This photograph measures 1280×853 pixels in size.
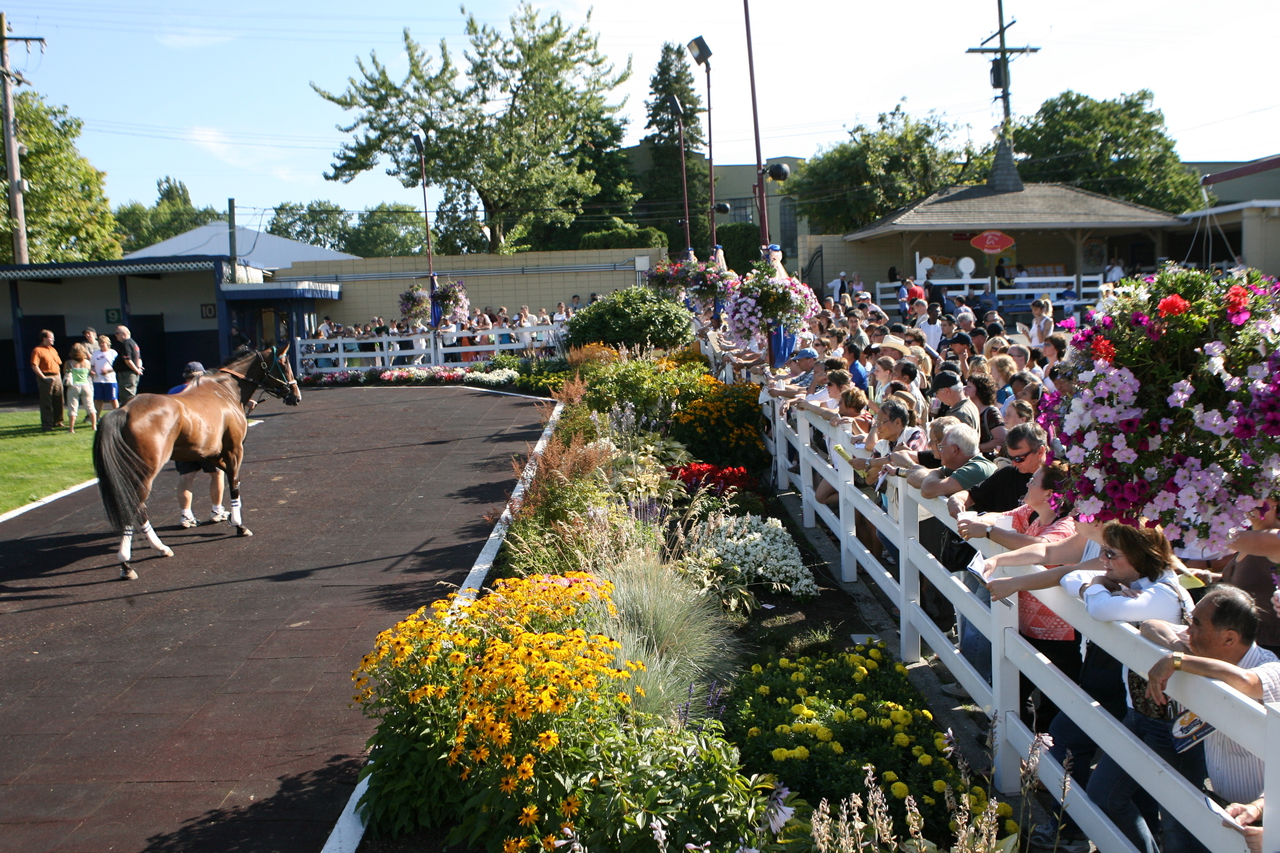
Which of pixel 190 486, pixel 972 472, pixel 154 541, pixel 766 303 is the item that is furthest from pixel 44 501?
pixel 972 472

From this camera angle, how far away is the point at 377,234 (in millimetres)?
118875

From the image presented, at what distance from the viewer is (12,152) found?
23.9 m

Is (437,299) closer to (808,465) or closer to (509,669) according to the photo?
(808,465)

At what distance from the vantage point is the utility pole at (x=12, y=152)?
23.8m

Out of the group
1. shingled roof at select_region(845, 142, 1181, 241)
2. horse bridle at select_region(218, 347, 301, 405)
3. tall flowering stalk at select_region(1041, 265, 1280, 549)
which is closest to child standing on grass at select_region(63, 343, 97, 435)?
horse bridle at select_region(218, 347, 301, 405)

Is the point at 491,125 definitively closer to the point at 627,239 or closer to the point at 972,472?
the point at 627,239

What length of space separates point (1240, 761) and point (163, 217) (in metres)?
137

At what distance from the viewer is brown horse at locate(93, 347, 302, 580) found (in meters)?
8.02

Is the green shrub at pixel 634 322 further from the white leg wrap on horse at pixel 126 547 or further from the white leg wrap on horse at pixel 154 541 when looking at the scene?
the white leg wrap on horse at pixel 126 547

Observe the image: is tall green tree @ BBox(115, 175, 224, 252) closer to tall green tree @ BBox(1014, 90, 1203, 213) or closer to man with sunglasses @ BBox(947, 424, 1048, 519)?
tall green tree @ BBox(1014, 90, 1203, 213)

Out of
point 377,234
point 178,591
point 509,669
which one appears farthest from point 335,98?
point 377,234

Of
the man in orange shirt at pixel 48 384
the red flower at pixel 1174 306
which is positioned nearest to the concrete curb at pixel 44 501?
the man in orange shirt at pixel 48 384

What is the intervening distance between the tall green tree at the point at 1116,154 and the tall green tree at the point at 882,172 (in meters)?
4.37

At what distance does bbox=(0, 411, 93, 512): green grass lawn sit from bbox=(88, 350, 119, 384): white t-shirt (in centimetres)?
96
